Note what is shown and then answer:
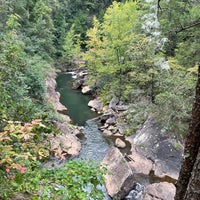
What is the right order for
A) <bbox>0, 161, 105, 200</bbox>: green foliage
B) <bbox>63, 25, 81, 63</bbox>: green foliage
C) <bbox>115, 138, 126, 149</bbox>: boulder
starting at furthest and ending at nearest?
<bbox>63, 25, 81, 63</bbox>: green foliage, <bbox>115, 138, 126, 149</bbox>: boulder, <bbox>0, 161, 105, 200</bbox>: green foliage

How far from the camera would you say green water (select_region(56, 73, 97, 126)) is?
16594 millimetres

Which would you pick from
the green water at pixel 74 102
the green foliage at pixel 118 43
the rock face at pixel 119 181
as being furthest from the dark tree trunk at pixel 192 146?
the green foliage at pixel 118 43

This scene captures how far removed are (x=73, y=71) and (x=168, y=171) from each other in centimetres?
2396

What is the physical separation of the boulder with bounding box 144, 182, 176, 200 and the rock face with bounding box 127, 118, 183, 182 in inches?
69.6

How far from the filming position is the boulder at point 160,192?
25.3 feet

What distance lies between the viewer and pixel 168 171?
394 inches

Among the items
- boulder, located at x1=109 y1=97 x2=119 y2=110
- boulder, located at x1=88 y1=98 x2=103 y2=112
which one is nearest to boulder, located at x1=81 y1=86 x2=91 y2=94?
boulder, located at x1=88 y1=98 x2=103 y2=112

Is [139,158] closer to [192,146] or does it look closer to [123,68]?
[123,68]

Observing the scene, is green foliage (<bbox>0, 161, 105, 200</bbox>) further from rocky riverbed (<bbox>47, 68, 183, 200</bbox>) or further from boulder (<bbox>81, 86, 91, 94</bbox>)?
boulder (<bbox>81, 86, 91, 94</bbox>)

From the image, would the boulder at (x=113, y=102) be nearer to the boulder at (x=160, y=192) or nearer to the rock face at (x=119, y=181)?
the rock face at (x=119, y=181)

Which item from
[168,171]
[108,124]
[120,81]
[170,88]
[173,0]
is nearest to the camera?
[168,171]

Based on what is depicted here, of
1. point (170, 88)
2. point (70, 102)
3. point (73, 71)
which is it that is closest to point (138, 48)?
point (170, 88)

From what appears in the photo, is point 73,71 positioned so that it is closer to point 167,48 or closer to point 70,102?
point 70,102

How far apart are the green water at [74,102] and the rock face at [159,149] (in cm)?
455
